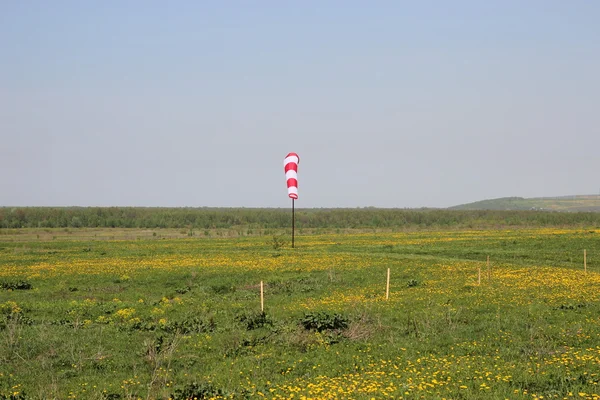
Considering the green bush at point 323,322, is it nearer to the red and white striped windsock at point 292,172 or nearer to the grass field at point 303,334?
the grass field at point 303,334

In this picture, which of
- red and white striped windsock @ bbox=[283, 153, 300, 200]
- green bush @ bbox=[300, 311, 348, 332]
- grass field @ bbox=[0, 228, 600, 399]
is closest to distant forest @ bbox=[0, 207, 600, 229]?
red and white striped windsock @ bbox=[283, 153, 300, 200]

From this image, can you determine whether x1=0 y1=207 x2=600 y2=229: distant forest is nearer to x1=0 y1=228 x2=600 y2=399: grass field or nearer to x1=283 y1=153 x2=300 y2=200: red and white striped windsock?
x1=283 y1=153 x2=300 y2=200: red and white striped windsock

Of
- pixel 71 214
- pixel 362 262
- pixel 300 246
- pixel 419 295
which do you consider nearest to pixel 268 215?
pixel 71 214

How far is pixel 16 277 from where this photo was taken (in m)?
32.3

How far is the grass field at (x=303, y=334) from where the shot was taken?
1173 cm

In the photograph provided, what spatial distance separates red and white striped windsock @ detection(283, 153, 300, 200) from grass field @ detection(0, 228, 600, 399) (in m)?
17.6

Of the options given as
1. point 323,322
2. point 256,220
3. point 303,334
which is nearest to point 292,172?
point 323,322

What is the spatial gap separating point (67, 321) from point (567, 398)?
16.5 m

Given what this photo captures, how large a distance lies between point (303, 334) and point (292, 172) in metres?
35.5

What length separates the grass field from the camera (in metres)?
11.7

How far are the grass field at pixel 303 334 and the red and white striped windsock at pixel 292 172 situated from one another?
57.9 ft

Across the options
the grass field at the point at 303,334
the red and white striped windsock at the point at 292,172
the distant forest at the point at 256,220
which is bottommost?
the grass field at the point at 303,334

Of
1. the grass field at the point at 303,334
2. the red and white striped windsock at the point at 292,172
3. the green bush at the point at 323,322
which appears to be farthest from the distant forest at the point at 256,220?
the green bush at the point at 323,322

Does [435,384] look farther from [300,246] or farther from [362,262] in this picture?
[300,246]
